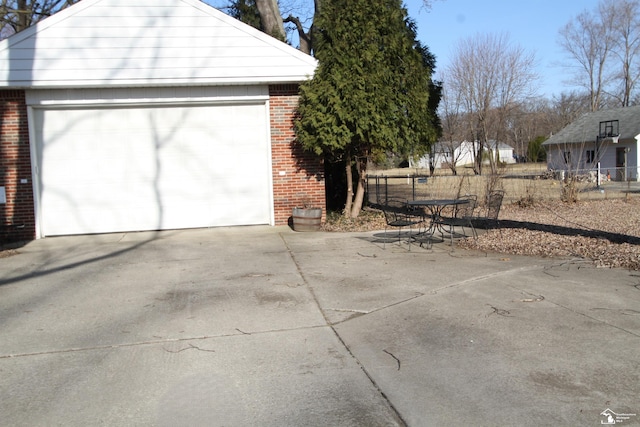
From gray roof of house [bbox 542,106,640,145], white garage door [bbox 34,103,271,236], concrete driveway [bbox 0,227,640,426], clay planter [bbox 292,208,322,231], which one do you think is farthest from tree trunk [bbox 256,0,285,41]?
gray roof of house [bbox 542,106,640,145]

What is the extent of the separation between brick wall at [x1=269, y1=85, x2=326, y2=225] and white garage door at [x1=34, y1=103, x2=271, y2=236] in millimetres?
266

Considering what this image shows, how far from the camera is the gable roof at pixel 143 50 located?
11.2 meters

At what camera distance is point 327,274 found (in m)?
7.72

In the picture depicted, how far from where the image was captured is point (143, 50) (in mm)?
11633

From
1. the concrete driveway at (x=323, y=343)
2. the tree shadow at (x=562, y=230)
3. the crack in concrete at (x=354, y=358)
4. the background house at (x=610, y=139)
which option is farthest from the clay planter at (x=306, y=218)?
the background house at (x=610, y=139)

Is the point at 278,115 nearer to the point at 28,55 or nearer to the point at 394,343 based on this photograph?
the point at 28,55

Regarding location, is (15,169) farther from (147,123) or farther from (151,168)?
(147,123)

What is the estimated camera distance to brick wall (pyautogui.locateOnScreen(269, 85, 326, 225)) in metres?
12.5

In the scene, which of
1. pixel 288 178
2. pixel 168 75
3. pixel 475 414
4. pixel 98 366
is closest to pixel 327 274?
pixel 98 366

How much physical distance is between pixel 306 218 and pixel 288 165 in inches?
60.7

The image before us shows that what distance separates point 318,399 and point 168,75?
950 centimetres

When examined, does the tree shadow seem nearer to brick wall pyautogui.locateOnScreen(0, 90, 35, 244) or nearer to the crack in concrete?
the crack in concrete

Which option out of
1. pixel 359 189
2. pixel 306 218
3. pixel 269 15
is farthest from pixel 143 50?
pixel 269 15

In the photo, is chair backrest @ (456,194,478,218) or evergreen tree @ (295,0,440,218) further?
evergreen tree @ (295,0,440,218)
